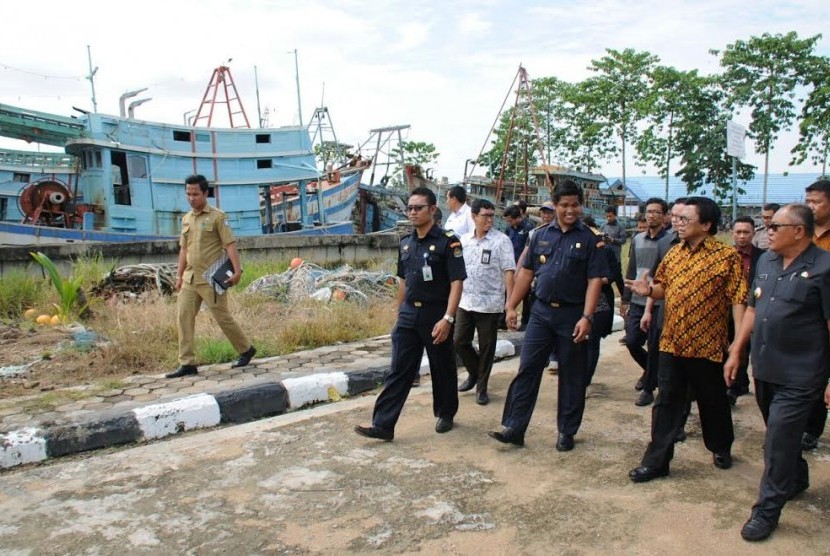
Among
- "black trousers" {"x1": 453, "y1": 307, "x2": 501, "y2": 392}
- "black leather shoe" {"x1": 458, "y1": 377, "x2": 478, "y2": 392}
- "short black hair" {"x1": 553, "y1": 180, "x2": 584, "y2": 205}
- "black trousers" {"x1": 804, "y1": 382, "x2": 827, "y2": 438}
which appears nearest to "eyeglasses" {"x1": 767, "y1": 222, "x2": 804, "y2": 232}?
"short black hair" {"x1": 553, "y1": 180, "x2": 584, "y2": 205}

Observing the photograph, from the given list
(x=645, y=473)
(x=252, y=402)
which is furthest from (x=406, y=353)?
(x=645, y=473)

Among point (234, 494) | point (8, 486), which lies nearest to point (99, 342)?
point (8, 486)

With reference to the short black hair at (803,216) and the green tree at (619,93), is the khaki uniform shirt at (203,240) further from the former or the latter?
the green tree at (619,93)

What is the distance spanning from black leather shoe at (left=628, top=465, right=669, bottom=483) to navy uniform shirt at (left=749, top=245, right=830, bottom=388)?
2.64 feet

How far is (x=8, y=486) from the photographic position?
146 inches

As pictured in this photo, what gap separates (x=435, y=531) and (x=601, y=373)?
144 inches

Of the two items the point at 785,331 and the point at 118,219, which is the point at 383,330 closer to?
the point at 785,331

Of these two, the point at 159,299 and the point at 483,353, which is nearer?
the point at 483,353

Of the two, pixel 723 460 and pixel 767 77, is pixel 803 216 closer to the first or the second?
pixel 723 460

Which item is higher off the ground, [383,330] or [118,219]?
[118,219]

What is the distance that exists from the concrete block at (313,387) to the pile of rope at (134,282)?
3900 mm

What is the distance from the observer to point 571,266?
4180 millimetres

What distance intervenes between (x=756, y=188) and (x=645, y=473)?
44.8 m

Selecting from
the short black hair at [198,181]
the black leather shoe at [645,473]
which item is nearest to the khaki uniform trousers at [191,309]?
the short black hair at [198,181]
